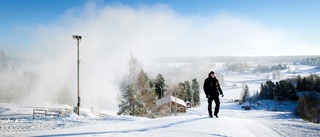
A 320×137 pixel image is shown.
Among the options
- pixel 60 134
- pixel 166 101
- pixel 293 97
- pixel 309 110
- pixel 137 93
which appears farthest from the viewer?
pixel 293 97

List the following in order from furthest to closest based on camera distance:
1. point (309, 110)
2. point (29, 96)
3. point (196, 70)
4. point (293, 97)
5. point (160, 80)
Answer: point (196, 70) < point (293, 97) < point (160, 80) < point (29, 96) < point (309, 110)

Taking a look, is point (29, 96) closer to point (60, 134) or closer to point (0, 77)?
point (0, 77)

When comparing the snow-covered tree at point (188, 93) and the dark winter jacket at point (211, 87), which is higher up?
the dark winter jacket at point (211, 87)

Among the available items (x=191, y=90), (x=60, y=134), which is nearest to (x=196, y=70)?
(x=191, y=90)

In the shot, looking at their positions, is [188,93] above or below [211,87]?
below

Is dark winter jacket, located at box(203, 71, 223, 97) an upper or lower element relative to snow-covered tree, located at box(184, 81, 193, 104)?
upper

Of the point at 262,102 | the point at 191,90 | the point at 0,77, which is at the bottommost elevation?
the point at 262,102

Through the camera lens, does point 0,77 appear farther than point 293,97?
No

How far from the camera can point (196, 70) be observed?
19262 cm

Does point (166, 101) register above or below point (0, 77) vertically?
below

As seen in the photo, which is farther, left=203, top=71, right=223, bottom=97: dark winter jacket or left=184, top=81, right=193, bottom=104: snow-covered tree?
left=184, top=81, right=193, bottom=104: snow-covered tree

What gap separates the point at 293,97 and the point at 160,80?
53013 millimetres

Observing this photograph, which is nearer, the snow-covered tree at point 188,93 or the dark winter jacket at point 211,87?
the dark winter jacket at point 211,87

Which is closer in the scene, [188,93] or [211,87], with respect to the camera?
[211,87]
